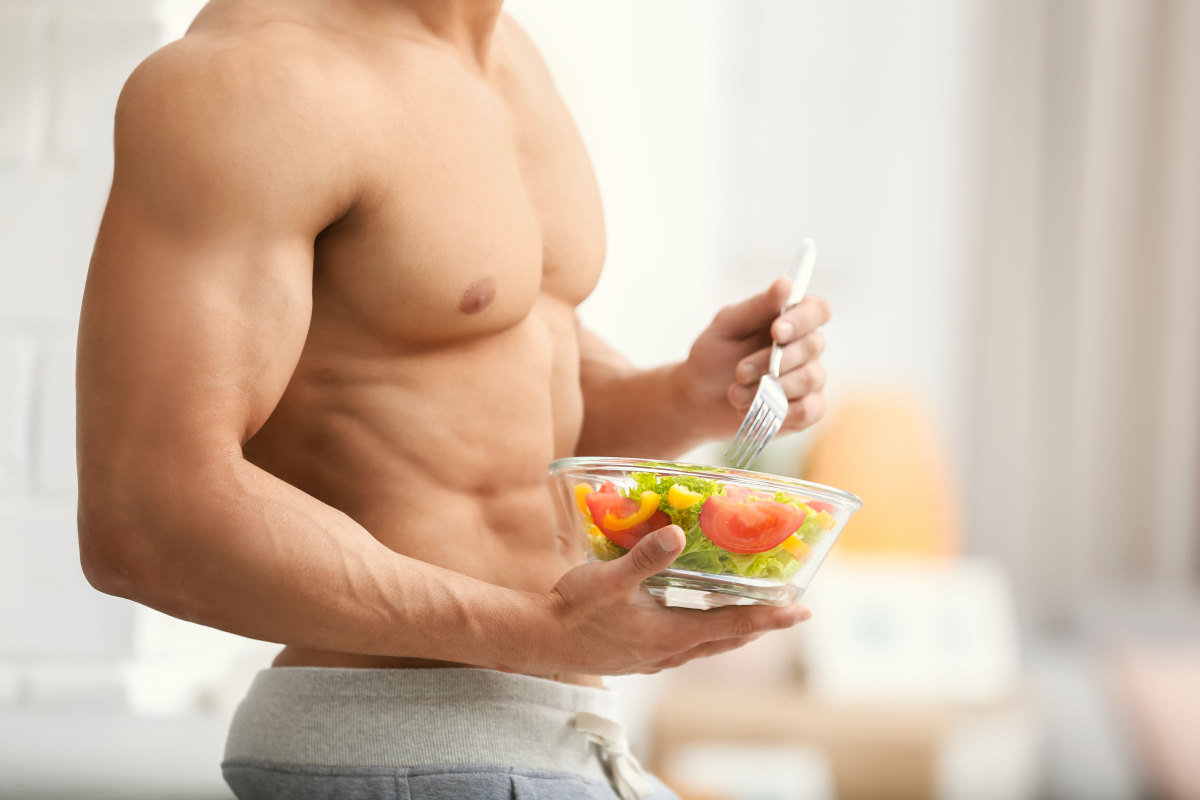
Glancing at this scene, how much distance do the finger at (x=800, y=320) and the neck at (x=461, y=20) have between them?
10.3 inches

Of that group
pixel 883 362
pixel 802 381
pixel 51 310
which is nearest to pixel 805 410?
pixel 802 381

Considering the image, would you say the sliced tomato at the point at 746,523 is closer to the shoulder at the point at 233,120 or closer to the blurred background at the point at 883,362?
the shoulder at the point at 233,120

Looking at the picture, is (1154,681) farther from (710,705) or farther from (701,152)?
(701,152)

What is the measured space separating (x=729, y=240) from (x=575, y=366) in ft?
7.27

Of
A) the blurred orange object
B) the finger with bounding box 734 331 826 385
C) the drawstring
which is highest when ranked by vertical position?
the finger with bounding box 734 331 826 385

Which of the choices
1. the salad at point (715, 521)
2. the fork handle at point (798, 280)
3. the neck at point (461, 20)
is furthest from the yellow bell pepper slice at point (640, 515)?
the neck at point (461, 20)

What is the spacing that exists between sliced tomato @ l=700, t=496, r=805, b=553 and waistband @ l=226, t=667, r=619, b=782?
0.18 m

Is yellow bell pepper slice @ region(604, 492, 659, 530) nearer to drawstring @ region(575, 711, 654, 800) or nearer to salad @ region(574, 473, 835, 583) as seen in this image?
salad @ region(574, 473, 835, 583)

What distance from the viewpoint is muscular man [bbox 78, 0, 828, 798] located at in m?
0.55

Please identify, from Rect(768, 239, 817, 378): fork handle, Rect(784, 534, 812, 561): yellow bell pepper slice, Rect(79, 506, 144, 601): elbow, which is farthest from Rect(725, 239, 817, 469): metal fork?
Rect(79, 506, 144, 601): elbow

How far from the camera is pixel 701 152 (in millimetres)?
2637

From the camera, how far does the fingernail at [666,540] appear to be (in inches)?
21.6

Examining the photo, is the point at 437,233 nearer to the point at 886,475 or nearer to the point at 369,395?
the point at 369,395

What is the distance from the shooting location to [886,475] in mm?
2377
